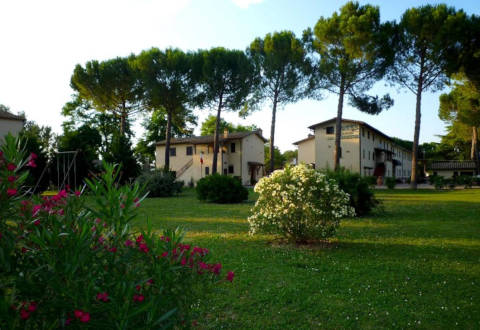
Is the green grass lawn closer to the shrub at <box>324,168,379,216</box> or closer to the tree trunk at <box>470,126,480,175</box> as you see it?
the shrub at <box>324,168,379,216</box>

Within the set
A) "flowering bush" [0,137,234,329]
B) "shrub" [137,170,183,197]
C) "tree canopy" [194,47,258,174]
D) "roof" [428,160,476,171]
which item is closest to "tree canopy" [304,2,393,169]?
"tree canopy" [194,47,258,174]

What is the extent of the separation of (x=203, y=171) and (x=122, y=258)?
140 feet

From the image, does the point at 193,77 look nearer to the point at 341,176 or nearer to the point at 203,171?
the point at 203,171

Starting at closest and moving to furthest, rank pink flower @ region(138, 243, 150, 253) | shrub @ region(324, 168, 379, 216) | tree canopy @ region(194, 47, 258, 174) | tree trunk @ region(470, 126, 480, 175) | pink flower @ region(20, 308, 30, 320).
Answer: pink flower @ region(20, 308, 30, 320)
pink flower @ region(138, 243, 150, 253)
shrub @ region(324, 168, 379, 216)
tree canopy @ region(194, 47, 258, 174)
tree trunk @ region(470, 126, 480, 175)

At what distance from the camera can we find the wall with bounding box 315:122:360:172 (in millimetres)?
41125

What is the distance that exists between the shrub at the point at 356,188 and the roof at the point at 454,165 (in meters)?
48.0

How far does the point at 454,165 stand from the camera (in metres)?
56.0

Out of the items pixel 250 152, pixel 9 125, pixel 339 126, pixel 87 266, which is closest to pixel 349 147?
pixel 250 152

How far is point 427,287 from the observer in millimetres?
4672

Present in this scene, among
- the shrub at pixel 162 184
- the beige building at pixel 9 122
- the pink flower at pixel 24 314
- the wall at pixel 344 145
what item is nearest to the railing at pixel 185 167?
the wall at pixel 344 145

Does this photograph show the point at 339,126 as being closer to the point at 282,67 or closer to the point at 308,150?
the point at 282,67

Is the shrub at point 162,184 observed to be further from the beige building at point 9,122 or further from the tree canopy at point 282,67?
the beige building at point 9,122

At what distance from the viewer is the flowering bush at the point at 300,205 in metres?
7.07

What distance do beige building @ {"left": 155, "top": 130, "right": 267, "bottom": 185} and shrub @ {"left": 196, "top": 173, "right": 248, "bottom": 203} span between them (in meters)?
21.0
